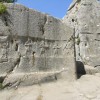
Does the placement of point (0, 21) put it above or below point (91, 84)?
above

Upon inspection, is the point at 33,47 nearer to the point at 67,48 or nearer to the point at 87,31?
the point at 67,48

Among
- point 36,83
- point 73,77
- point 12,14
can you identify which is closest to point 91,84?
point 73,77

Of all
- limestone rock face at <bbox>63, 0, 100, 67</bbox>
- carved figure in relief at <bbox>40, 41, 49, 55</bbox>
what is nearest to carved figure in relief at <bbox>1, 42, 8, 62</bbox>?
carved figure in relief at <bbox>40, 41, 49, 55</bbox>

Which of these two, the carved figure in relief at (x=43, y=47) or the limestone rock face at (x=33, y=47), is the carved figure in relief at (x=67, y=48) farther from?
the carved figure in relief at (x=43, y=47)

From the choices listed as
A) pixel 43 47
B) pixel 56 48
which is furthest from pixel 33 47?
pixel 56 48

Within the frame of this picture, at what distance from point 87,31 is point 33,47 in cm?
458

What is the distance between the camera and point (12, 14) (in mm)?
7750

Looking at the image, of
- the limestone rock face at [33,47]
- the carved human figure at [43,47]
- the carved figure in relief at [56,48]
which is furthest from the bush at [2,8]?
the carved figure in relief at [56,48]

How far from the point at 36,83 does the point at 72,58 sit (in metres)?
1.78

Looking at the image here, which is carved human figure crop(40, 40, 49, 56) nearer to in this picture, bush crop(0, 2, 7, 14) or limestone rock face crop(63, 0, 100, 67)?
bush crop(0, 2, 7, 14)

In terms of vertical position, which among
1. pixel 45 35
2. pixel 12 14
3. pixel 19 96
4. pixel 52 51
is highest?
pixel 12 14

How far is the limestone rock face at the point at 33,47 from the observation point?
7.47 m

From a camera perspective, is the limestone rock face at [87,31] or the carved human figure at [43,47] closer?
the carved human figure at [43,47]

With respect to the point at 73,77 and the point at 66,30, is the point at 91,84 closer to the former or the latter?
the point at 73,77
